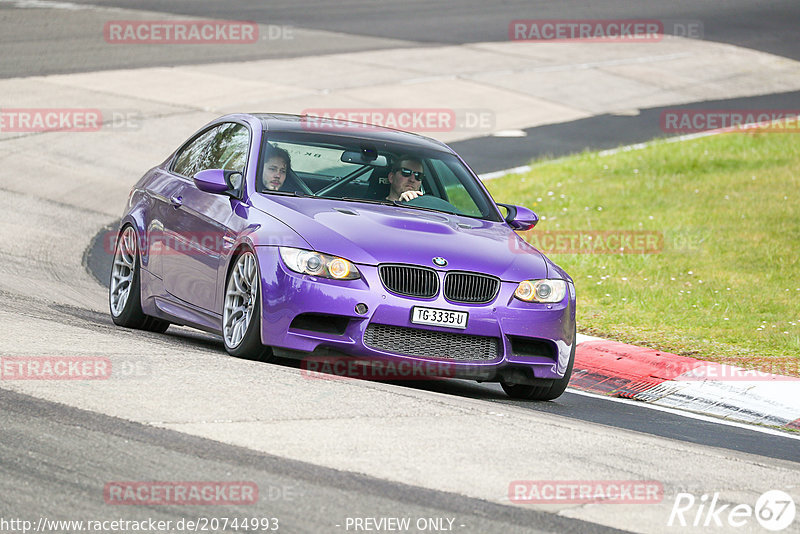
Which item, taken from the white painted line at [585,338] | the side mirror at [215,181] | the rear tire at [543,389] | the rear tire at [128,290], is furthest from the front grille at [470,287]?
the white painted line at [585,338]

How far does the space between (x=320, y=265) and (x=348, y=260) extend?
0.16m

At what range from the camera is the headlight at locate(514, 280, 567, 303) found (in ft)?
27.3

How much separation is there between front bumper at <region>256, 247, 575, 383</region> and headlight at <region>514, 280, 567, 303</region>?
6cm

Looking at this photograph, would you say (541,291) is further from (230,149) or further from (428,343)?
(230,149)

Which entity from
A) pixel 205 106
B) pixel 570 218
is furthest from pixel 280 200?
pixel 205 106

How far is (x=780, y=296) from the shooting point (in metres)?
13.0

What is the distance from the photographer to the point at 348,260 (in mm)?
7973

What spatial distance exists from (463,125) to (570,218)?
6.92 meters

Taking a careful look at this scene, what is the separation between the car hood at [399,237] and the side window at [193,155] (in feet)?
4.65

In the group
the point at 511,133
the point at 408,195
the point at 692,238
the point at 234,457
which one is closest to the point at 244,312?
the point at 408,195

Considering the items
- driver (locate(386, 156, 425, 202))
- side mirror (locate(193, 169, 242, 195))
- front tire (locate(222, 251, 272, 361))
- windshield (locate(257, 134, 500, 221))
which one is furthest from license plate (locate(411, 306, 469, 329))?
side mirror (locate(193, 169, 242, 195))

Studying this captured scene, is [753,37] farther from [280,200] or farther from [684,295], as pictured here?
[280,200]

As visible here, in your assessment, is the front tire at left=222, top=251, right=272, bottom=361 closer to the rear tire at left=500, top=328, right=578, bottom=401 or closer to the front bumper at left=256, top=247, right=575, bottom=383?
the front bumper at left=256, top=247, right=575, bottom=383

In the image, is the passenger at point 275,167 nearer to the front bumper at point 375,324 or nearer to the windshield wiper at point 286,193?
the windshield wiper at point 286,193
